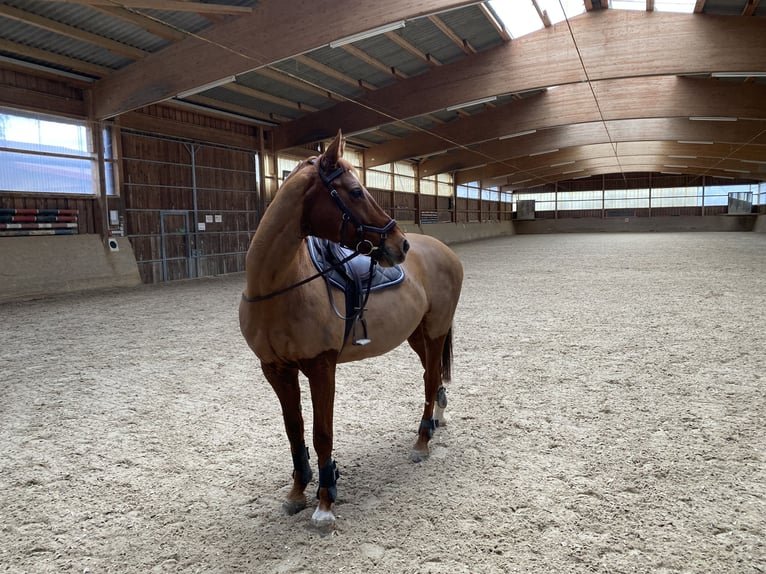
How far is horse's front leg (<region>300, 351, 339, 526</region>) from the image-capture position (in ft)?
7.21

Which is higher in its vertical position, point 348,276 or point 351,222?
point 351,222

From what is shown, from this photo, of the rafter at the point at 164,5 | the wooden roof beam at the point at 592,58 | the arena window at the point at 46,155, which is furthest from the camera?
the wooden roof beam at the point at 592,58

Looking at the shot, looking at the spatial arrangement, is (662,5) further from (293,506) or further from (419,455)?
(293,506)

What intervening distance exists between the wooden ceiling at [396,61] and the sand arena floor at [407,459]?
17.3 feet

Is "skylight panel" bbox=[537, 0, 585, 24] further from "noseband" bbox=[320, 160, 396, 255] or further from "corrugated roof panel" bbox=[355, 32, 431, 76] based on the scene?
"noseband" bbox=[320, 160, 396, 255]

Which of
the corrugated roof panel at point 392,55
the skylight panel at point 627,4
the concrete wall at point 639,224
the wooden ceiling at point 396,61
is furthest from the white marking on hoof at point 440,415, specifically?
the concrete wall at point 639,224

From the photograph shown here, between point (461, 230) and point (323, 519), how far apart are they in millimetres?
28456

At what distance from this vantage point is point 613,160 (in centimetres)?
3173

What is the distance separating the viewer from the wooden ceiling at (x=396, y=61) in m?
8.38

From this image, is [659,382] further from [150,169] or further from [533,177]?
[533,177]

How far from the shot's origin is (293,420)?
7.88 ft

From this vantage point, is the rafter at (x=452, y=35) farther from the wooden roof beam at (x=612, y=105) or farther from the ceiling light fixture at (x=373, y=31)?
the wooden roof beam at (x=612, y=105)

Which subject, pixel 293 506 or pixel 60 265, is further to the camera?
pixel 60 265

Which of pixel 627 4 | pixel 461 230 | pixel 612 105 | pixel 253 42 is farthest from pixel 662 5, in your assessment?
pixel 461 230
